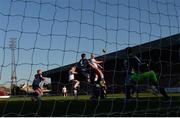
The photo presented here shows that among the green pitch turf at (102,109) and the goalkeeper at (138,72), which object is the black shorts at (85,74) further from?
the goalkeeper at (138,72)

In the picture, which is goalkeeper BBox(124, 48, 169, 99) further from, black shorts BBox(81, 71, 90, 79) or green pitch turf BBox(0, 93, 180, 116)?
green pitch turf BBox(0, 93, 180, 116)

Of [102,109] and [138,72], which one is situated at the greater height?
[138,72]

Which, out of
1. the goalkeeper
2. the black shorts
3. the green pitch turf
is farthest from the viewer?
the goalkeeper

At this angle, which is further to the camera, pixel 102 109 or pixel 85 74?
pixel 85 74

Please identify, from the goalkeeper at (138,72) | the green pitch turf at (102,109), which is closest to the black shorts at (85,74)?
the green pitch turf at (102,109)

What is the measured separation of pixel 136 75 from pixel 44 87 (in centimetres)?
330

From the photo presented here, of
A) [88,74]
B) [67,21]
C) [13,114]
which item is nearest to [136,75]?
[88,74]

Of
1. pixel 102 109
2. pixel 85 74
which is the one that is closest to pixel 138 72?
pixel 85 74

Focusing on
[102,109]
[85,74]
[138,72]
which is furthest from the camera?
[138,72]

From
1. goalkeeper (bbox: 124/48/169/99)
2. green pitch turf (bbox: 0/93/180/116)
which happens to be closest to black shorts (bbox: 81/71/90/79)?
green pitch turf (bbox: 0/93/180/116)

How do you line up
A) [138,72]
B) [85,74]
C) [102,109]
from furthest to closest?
[138,72]
[85,74]
[102,109]

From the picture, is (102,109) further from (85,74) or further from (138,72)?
(138,72)

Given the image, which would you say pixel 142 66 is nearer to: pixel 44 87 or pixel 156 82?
pixel 156 82

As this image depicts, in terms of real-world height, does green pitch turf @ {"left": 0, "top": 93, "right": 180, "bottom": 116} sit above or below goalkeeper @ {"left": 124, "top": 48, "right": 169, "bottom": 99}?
below
